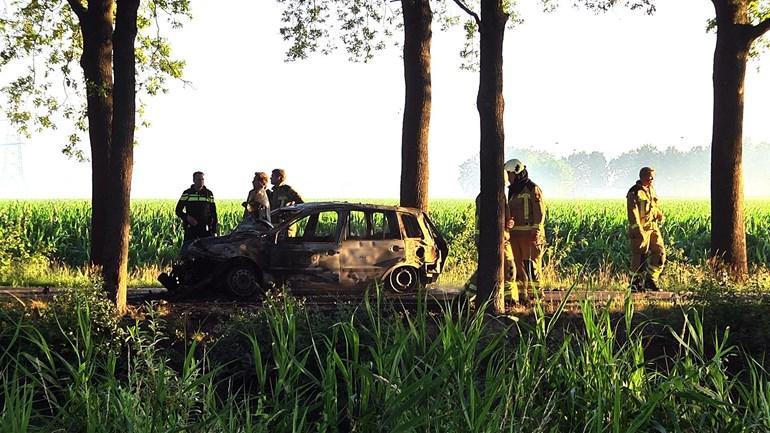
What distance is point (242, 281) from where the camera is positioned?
13.4m

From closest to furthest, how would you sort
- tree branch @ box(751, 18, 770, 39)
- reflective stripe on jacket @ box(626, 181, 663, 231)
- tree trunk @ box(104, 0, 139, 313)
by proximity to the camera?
tree trunk @ box(104, 0, 139, 313) → reflective stripe on jacket @ box(626, 181, 663, 231) → tree branch @ box(751, 18, 770, 39)

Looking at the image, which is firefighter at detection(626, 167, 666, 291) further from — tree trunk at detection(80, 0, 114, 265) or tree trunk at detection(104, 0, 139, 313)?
tree trunk at detection(80, 0, 114, 265)

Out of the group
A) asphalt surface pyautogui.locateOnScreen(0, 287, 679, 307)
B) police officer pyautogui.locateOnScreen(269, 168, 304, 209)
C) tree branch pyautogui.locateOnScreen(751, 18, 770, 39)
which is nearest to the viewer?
asphalt surface pyautogui.locateOnScreen(0, 287, 679, 307)

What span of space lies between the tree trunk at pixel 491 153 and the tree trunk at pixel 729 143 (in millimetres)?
6980

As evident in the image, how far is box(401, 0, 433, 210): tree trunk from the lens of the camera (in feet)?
56.0

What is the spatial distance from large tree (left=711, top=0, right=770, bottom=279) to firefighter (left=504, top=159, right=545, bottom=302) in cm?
535

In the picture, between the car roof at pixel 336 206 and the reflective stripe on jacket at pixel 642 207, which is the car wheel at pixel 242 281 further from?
the reflective stripe on jacket at pixel 642 207

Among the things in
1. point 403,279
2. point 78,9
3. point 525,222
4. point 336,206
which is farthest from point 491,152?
point 78,9

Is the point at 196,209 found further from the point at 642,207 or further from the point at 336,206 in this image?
the point at 642,207

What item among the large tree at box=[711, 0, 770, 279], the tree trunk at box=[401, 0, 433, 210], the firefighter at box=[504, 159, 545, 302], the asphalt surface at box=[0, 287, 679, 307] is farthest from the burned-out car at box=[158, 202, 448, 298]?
the large tree at box=[711, 0, 770, 279]

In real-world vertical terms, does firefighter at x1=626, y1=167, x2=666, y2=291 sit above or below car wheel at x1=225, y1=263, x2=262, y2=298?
above

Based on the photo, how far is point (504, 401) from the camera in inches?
218

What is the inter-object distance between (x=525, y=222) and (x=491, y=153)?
1.84m

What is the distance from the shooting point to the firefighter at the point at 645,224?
50.0ft
